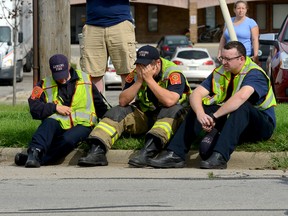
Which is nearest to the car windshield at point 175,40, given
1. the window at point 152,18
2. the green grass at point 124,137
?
the window at point 152,18

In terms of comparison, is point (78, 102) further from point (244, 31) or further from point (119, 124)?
point (244, 31)

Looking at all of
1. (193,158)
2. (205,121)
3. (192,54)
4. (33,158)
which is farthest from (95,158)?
(192,54)

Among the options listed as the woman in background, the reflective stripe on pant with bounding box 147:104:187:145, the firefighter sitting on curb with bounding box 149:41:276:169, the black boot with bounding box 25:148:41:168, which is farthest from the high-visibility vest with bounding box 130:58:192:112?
the woman in background

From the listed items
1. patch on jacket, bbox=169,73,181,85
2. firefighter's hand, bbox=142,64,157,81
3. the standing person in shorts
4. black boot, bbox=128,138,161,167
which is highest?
the standing person in shorts

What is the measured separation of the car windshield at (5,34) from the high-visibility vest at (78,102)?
73.7 ft

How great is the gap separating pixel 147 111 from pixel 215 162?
123 cm

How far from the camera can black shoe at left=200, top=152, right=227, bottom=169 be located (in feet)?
29.2

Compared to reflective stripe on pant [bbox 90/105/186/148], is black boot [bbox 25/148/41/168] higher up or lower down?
lower down

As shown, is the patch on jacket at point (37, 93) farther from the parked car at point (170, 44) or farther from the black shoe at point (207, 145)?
the parked car at point (170, 44)

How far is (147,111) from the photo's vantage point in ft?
32.2

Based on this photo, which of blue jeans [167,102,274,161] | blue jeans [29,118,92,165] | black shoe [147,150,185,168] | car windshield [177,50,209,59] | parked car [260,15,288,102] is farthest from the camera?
car windshield [177,50,209,59]

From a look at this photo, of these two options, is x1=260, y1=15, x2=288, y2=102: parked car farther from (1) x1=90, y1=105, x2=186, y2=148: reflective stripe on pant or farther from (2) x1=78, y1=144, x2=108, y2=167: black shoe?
(2) x1=78, y1=144, x2=108, y2=167: black shoe

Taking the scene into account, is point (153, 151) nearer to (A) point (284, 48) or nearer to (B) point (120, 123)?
(B) point (120, 123)

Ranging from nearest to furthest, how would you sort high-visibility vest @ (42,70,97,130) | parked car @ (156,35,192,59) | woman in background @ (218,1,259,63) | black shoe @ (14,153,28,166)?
black shoe @ (14,153,28,166) → high-visibility vest @ (42,70,97,130) → woman in background @ (218,1,259,63) → parked car @ (156,35,192,59)
